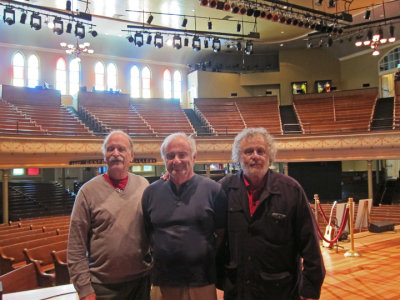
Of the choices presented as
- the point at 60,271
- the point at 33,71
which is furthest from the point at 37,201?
the point at 60,271

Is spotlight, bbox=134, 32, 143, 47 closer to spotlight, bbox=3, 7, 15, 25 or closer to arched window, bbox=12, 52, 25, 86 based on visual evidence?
spotlight, bbox=3, 7, 15, 25

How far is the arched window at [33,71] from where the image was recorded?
16828mm

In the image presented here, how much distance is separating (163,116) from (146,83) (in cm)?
338

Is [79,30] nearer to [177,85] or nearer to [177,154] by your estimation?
[177,85]

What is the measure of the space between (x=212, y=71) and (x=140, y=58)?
13.4 feet

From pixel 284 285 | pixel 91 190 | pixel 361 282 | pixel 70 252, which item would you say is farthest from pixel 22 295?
pixel 361 282

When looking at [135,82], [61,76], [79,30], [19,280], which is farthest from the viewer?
[135,82]

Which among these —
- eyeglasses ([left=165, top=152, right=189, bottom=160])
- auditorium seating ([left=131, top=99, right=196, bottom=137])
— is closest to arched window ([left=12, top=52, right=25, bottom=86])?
auditorium seating ([left=131, top=99, right=196, bottom=137])

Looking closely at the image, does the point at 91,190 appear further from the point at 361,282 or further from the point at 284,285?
the point at 361,282

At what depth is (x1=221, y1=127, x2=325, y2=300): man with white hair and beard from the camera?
1992 mm

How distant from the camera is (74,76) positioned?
58.9 ft

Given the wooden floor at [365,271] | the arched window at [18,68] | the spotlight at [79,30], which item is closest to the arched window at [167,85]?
the arched window at [18,68]

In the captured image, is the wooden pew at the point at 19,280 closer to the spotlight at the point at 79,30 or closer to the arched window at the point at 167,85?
the spotlight at the point at 79,30

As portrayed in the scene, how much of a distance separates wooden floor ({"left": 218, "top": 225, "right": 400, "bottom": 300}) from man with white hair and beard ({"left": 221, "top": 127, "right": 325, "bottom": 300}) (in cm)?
180
